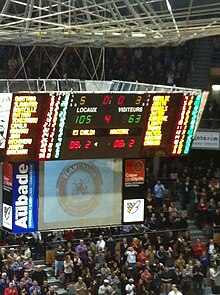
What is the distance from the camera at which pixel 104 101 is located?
61.1 ft

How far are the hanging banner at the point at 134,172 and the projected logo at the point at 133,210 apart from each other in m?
0.35

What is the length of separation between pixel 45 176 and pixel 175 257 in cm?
Answer: 1237

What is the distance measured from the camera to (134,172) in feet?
66.0

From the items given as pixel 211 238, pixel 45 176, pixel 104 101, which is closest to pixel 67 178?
pixel 45 176

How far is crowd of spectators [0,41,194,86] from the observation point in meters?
40.3

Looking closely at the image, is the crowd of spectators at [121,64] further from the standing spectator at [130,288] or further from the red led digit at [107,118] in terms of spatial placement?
the red led digit at [107,118]

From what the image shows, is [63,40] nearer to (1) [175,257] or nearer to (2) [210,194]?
(1) [175,257]

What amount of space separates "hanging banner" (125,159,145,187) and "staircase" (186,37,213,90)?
67.1 ft

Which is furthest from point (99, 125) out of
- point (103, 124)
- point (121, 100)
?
point (121, 100)

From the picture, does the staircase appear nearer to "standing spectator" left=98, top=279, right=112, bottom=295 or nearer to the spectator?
the spectator

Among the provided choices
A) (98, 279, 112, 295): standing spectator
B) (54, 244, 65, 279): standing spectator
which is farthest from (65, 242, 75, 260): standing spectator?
(98, 279, 112, 295): standing spectator

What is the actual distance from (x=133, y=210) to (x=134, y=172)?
2.62 ft

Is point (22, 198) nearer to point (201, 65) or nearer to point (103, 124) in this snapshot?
point (103, 124)

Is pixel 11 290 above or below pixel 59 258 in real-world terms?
below
